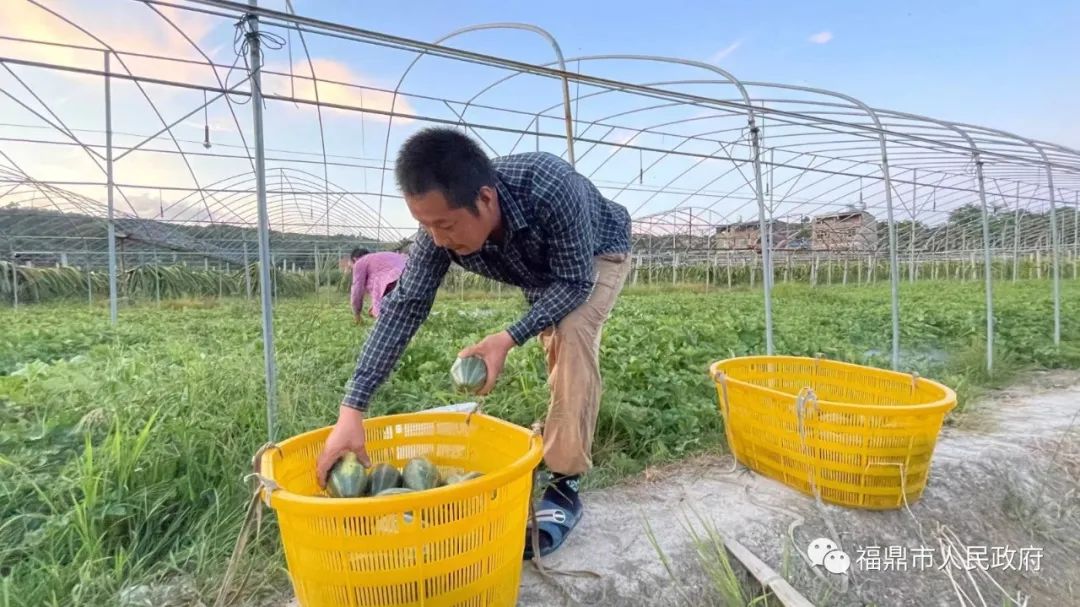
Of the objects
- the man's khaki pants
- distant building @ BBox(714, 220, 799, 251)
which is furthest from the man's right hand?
distant building @ BBox(714, 220, 799, 251)

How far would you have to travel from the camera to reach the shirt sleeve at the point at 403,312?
185 centimetres

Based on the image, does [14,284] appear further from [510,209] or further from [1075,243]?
[1075,243]

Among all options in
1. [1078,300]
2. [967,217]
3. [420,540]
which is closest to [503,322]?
[420,540]

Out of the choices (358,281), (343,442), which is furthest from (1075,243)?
(343,442)

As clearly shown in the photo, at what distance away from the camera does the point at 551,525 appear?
202 cm

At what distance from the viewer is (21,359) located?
4422 mm

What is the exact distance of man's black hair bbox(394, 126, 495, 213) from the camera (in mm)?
1521

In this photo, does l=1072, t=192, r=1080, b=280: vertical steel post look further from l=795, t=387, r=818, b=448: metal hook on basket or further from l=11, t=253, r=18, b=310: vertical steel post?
l=11, t=253, r=18, b=310: vertical steel post

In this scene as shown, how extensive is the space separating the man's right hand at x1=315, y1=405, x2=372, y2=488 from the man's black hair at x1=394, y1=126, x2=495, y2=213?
0.69 metres

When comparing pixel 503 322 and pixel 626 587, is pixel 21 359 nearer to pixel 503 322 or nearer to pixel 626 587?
pixel 503 322

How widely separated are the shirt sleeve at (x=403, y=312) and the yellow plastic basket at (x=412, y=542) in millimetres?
368

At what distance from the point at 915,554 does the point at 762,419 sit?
74cm

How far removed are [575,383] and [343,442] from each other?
30.3 inches

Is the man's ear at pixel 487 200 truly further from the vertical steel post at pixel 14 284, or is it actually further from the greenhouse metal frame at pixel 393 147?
the vertical steel post at pixel 14 284
